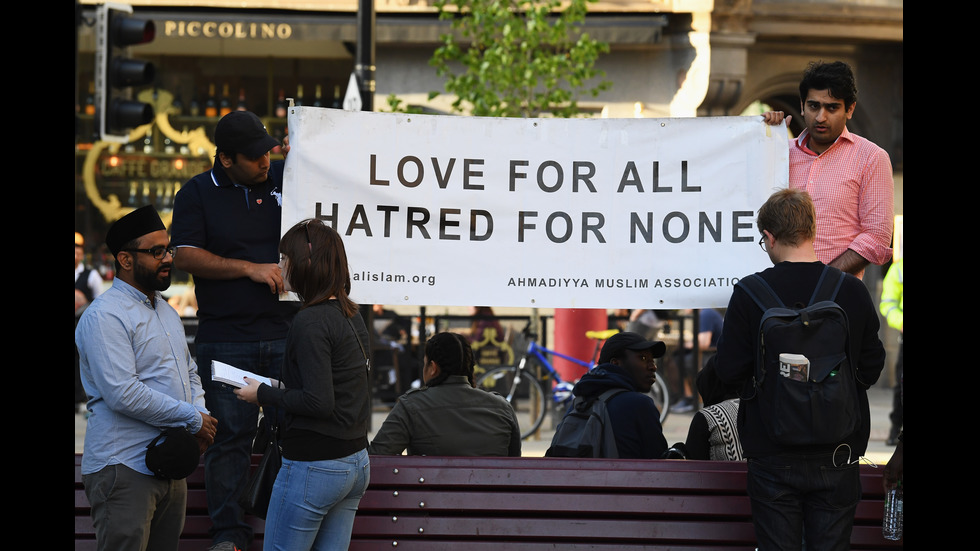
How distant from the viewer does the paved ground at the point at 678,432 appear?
34.4ft

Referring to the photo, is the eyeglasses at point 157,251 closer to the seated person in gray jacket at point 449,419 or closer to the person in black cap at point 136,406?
the person in black cap at point 136,406

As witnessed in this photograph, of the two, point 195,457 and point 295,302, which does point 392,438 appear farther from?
point 195,457

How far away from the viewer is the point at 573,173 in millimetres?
5738

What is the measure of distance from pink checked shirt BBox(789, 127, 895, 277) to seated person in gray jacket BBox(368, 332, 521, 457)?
65.4 inches

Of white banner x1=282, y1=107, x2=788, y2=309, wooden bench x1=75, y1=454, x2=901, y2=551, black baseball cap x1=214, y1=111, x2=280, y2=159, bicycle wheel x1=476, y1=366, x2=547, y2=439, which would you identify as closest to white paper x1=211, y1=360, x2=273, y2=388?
wooden bench x1=75, y1=454, x2=901, y2=551

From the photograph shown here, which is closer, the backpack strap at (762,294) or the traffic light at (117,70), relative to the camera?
the backpack strap at (762,294)

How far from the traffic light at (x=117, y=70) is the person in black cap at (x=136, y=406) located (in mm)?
4105

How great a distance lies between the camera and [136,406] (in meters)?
4.23

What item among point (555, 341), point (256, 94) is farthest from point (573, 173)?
point (256, 94)

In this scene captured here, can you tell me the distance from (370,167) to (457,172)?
16.5 inches

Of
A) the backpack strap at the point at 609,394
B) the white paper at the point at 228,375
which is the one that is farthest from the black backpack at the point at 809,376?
the white paper at the point at 228,375

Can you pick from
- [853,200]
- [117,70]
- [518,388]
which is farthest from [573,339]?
[853,200]

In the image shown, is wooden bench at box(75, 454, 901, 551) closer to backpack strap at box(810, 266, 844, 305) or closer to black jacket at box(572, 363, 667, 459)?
black jacket at box(572, 363, 667, 459)
